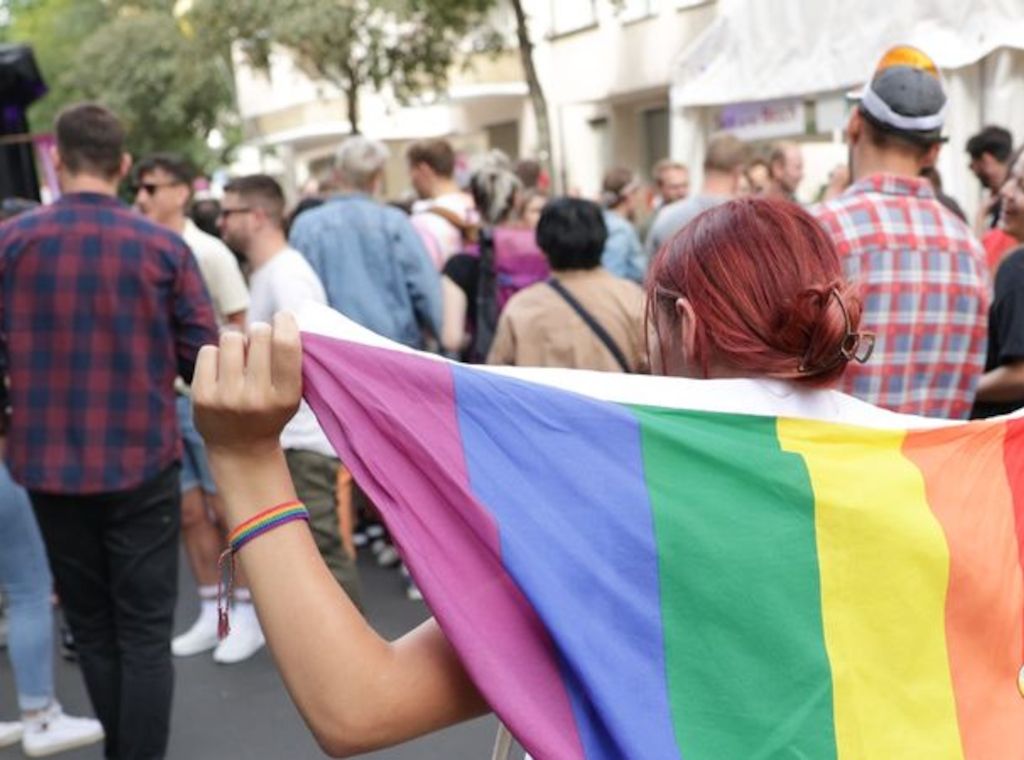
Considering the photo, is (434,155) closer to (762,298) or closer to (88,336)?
(88,336)

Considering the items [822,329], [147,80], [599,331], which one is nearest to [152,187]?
[599,331]

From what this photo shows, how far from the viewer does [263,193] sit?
5309mm

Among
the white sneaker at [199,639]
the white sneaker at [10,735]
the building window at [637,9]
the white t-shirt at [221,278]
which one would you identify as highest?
the building window at [637,9]

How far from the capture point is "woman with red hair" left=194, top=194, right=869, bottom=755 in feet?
4.66

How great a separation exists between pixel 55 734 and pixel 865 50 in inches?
252

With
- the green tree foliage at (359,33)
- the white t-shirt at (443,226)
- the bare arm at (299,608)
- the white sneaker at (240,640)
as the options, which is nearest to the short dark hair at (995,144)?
the white t-shirt at (443,226)

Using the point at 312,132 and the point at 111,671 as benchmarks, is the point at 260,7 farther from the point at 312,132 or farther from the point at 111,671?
the point at 111,671

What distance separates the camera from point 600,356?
484 centimetres

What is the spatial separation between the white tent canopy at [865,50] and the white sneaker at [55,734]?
6.09 m

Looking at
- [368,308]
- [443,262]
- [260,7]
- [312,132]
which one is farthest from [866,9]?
[312,132]

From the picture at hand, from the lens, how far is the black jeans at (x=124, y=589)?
3947 mm

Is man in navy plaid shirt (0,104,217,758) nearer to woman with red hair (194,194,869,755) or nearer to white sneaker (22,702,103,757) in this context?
white sneaker (22,702,103,757)

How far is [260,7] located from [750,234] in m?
23.8

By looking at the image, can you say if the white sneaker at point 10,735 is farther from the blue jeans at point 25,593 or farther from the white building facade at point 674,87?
the white building facade at point 674,87
